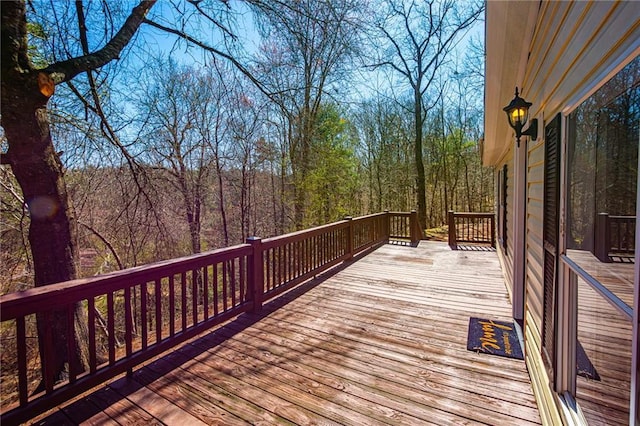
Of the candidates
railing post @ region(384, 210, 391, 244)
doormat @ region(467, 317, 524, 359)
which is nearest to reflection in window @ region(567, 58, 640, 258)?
doormat @ region(467, 317, 524, 359)

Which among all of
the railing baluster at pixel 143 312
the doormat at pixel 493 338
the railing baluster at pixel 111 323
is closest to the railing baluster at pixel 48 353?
the railing baluster at pixel 111 323

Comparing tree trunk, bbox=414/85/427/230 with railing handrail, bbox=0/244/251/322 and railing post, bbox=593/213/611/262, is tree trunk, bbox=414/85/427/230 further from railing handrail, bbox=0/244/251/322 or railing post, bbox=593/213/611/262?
railing post, bbox=593/213/611/262

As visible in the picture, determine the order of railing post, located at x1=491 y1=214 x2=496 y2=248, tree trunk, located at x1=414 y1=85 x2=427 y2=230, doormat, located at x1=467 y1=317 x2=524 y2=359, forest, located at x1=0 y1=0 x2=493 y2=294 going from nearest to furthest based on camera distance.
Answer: doormat, located at x1=467 y1=317 x2=524 y2=359, forest, located at x1=0 y1=0 x2=493 y2=294, railing post, located at x1=491 y1=214 x2=496 y2=248, tree trunk, located at x1=414 y1=85 x2=427 y2=230

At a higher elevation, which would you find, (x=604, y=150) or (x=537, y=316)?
(x=604, y=150)

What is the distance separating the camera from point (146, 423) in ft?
6.30

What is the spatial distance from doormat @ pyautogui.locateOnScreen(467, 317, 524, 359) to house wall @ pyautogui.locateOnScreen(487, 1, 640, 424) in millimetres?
207

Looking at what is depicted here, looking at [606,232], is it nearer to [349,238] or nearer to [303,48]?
[303,48]

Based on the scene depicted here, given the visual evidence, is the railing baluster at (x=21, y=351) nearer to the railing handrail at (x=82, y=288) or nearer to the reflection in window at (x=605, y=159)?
the railing handrail at (x=82, y=288)

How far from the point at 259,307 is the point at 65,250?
208 centimetres

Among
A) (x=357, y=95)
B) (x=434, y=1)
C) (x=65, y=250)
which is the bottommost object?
(x=65, y=250)

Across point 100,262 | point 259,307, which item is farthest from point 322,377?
point 100,262

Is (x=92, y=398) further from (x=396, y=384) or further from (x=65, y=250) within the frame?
(x=396, y=384)

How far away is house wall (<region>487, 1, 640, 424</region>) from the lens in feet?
3.10

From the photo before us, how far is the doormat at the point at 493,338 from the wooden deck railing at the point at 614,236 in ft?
6.61
